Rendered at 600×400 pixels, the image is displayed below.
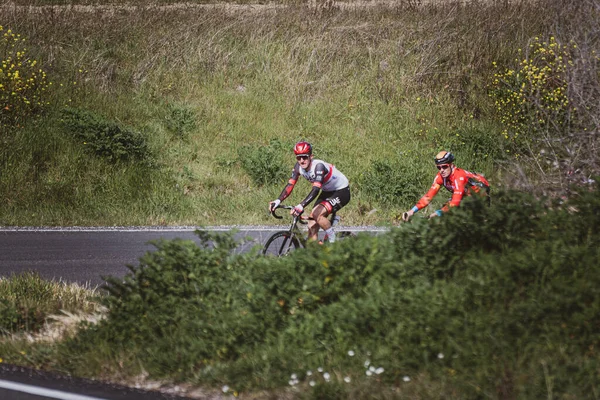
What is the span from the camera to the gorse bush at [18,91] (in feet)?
71.8

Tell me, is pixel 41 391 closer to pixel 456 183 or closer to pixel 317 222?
pixel 317 222

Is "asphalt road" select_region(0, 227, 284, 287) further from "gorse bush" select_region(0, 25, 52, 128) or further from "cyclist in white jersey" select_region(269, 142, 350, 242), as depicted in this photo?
"gorse bush" select_region(0, 25, 52, 128)

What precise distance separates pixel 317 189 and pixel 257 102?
13447 millimetres

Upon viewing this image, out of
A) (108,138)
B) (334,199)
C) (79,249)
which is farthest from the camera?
(108,138)

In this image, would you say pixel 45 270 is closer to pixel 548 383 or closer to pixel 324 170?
pixel 324 170

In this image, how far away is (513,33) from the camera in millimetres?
27391

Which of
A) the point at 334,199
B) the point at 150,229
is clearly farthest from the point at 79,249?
the point at 334,199

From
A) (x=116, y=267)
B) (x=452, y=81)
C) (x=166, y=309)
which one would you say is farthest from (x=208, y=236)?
(x=452, y=81)

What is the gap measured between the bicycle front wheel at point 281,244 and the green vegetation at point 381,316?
122 inches

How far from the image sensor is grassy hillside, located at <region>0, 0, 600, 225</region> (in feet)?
64.3

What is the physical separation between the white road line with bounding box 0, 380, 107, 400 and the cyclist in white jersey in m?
5.19

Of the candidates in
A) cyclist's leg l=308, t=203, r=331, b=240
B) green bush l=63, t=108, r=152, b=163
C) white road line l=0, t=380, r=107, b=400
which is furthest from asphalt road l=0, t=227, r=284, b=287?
green bush l=63, t=108, r=152, b=163

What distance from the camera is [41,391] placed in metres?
6.77

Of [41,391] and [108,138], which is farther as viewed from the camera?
[108,138]
